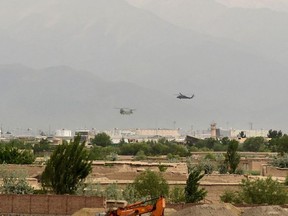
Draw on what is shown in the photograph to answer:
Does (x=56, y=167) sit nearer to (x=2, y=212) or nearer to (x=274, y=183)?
(x=2, y=212)

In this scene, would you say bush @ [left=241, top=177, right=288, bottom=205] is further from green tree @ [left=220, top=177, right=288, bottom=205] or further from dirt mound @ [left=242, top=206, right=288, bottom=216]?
dirt mound @ [left=242, top=206, right=288, bottom=216]

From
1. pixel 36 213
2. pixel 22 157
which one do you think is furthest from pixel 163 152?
pixel 36 213

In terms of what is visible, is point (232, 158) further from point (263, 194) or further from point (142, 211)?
point (142, 211)

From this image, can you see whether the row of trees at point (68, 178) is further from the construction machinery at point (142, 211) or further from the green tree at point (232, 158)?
the green tree at point (232, 158)

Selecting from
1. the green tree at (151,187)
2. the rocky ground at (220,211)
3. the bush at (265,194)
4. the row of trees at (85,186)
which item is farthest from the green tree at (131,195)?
the rocky ground at (220,211)

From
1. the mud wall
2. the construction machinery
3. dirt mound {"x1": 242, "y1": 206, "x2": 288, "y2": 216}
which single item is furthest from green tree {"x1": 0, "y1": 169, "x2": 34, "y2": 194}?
dirt mound {"x1": 242, "y1": 206, "x2": 288, "y2": 216}

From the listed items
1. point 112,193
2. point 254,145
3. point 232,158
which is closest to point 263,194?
point 112,193
